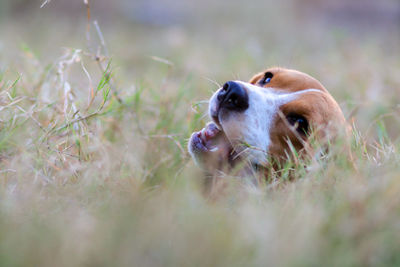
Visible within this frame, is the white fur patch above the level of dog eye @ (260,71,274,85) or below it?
below

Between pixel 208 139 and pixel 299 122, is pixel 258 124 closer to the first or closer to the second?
pixel 299 122

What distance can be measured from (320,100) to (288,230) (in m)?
1.44

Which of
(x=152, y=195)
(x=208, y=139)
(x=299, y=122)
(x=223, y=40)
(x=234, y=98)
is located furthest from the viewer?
(x=223, y=40)

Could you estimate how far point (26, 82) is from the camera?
11.5 feet

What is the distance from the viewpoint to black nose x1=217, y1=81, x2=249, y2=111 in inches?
105

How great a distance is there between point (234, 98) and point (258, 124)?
9.1 inches

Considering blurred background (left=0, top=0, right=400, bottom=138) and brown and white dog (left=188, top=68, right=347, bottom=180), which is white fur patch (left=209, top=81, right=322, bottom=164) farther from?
blurred background (left=0, top=0, right=400, bottom=138)

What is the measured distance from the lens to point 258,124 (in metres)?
2.71

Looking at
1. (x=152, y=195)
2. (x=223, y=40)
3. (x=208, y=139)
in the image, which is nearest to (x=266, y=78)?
(x=208, y=139)

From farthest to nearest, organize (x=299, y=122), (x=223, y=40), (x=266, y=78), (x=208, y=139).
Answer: (x=223, y=40), (x=266, y=78), (x=208, y=139), (x=299, y=122)

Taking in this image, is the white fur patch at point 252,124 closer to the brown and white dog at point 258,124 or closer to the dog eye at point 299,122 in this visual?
the brown and white dog at point 258,124

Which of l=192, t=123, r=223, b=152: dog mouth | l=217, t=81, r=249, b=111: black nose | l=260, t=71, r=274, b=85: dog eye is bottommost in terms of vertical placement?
l=192, t=123, r=223, b=152: dog mouth

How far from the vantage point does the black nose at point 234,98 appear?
2656 mm

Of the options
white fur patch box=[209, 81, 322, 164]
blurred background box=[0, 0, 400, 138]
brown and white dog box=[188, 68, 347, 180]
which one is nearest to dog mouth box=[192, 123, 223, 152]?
brown and white dog box=[188, 68, 347, 180]
